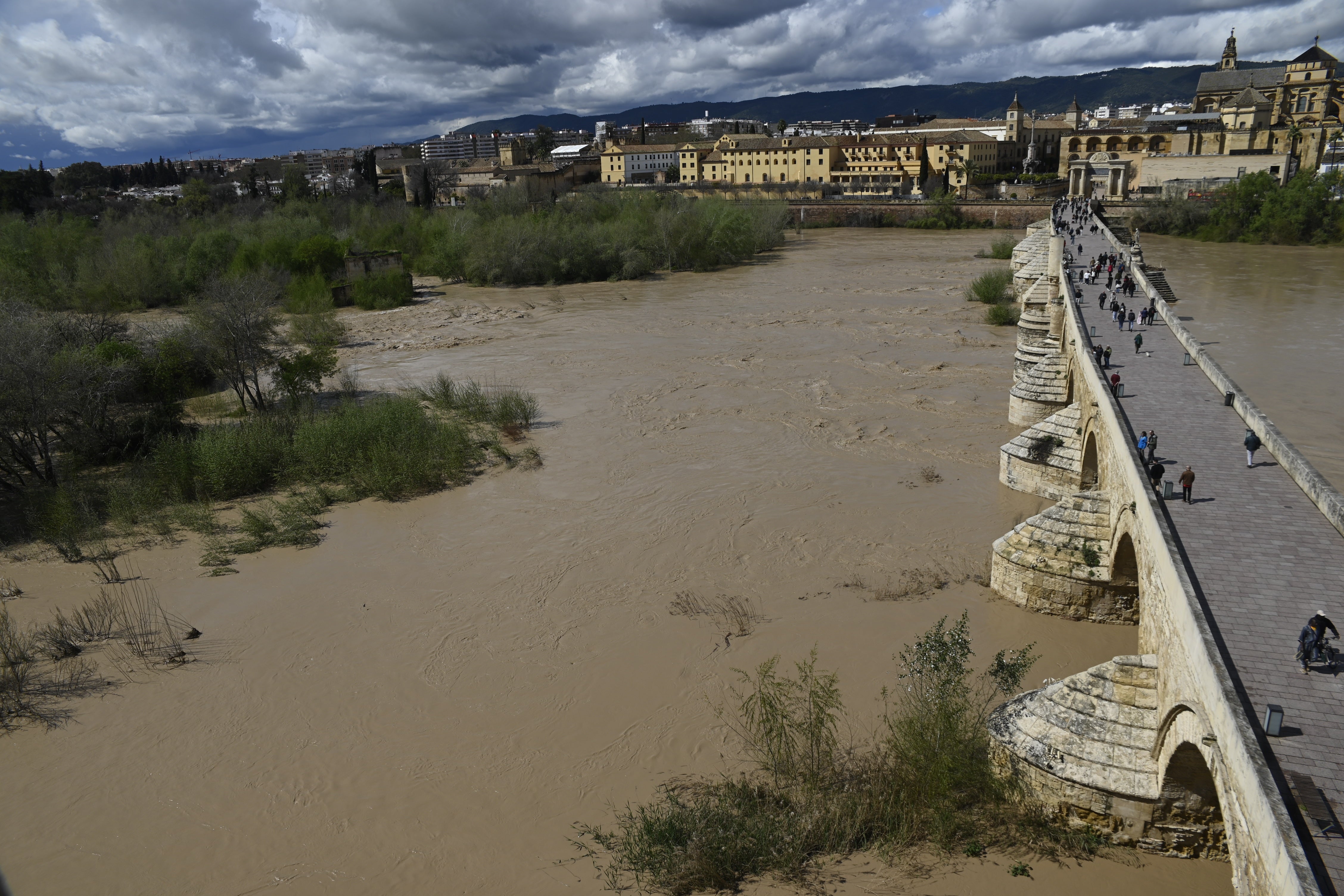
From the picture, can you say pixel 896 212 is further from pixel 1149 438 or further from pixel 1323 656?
pixel 1323 656

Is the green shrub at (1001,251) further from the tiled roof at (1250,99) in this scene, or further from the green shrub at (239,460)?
the green shrub at (239,460)

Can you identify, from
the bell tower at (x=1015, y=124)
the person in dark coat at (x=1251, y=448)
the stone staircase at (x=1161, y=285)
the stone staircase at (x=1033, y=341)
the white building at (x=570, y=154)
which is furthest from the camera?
the white building at (x=570, y=154)

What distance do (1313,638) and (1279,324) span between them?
26487mm

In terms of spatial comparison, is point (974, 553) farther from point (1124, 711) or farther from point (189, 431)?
point (189, 431)

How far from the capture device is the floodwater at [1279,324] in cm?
1839

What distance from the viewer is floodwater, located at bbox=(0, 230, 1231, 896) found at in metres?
7.88

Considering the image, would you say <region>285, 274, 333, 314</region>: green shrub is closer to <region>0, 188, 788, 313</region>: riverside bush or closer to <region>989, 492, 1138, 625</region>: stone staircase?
<region>0, 188, 788, 313</region>: riverside bush

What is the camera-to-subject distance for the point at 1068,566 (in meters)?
10.5

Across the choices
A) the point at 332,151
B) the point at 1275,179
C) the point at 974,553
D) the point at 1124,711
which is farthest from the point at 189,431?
the point at 332,151

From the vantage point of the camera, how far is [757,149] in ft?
268

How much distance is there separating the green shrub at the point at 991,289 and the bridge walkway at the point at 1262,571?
1956 centimetres

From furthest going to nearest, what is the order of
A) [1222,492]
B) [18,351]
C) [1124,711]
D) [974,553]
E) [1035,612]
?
[18,351] → [974,553] → [1035,612] → [1222,492] → [1124,711]

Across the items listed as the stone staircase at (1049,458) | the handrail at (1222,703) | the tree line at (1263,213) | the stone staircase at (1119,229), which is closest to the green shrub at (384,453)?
the stone staircase at (1049,458)

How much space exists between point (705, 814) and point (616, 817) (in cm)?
→ 111
